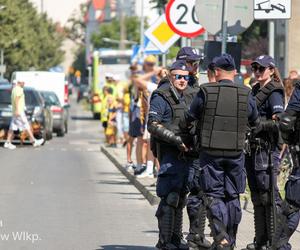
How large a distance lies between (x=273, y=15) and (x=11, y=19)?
55.0 metres

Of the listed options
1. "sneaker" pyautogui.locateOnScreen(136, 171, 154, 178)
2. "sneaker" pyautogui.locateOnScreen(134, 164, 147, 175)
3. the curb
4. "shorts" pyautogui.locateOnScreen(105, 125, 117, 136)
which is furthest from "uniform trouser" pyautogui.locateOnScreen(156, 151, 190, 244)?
"shorts" pyautogui.locateOnScreen(105, 125, 117, 136)

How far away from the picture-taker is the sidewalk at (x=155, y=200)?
1086cm

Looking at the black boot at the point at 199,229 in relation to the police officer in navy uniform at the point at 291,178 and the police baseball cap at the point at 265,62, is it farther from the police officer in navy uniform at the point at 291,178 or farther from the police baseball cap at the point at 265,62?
the police baseball cap at the point at 265,62

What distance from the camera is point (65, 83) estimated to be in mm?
47406

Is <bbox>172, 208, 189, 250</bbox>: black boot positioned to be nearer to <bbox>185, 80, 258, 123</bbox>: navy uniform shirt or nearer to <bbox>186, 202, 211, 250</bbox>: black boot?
<bbox>186, 202, 211, 250</bbox>: black boot

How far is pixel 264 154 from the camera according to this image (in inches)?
382

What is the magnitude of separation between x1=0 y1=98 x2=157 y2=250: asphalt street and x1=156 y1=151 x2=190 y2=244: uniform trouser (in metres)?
0.74

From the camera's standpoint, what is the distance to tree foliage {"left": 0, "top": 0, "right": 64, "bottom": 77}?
220ft

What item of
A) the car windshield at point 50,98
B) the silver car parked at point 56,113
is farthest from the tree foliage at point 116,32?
the silver car parked at point 56,113

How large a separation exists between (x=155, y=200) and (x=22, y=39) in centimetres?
5757

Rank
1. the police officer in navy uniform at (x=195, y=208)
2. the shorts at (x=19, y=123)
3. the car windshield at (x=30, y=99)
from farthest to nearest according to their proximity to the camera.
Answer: the car windshield at (x=30, y=99)
the shorts at (x=19, y=123)
the police officer in navy uniform at (x=195, y=208)

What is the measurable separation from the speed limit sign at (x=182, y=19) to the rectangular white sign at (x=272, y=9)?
8.86 ft

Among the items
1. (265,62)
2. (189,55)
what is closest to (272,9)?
(189,55)

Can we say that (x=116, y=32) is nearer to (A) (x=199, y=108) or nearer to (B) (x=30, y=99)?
(B) (x=30, y=99)
